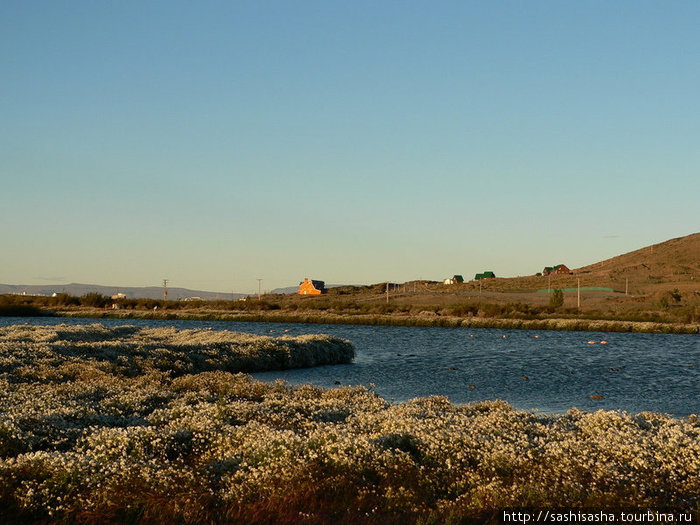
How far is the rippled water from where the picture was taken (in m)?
28.9

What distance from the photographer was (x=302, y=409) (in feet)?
58.6

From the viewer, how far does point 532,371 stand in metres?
39.3

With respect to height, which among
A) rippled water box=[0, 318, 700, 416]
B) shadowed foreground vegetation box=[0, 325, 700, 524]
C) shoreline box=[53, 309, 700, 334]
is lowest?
rippled water box=[0, 318, 700, 416]

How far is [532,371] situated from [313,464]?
3088 centimetres

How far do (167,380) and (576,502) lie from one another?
19958mm

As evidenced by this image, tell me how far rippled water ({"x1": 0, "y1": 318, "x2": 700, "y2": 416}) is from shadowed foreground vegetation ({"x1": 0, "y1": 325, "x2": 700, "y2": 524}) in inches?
471

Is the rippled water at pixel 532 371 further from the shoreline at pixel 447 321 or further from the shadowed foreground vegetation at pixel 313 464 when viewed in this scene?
the shadowed foreground vegetation at pixel 313 464

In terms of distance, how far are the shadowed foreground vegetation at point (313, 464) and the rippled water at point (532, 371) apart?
12.0 metres

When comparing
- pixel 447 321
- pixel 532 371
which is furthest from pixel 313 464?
pixel 447 321

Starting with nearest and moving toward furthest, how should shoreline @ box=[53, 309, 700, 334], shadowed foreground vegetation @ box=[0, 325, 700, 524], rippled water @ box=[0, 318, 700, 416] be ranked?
shadowed foreground vegetation @ box=[0, 325, 700, 524] < rippled water @ box=[0, 318, 700, 416] < shoreline @ box=[53, 309, 700, 334]

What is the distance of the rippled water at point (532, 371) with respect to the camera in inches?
1138

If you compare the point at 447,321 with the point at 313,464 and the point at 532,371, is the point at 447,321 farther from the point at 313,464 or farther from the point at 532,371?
the point at 313,464

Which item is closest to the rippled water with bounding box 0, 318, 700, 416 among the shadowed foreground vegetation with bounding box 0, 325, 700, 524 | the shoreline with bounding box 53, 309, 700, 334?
the shoreline with bounding box 53, 309, 700, 334

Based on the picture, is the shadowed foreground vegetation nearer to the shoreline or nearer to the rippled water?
the rippled water
